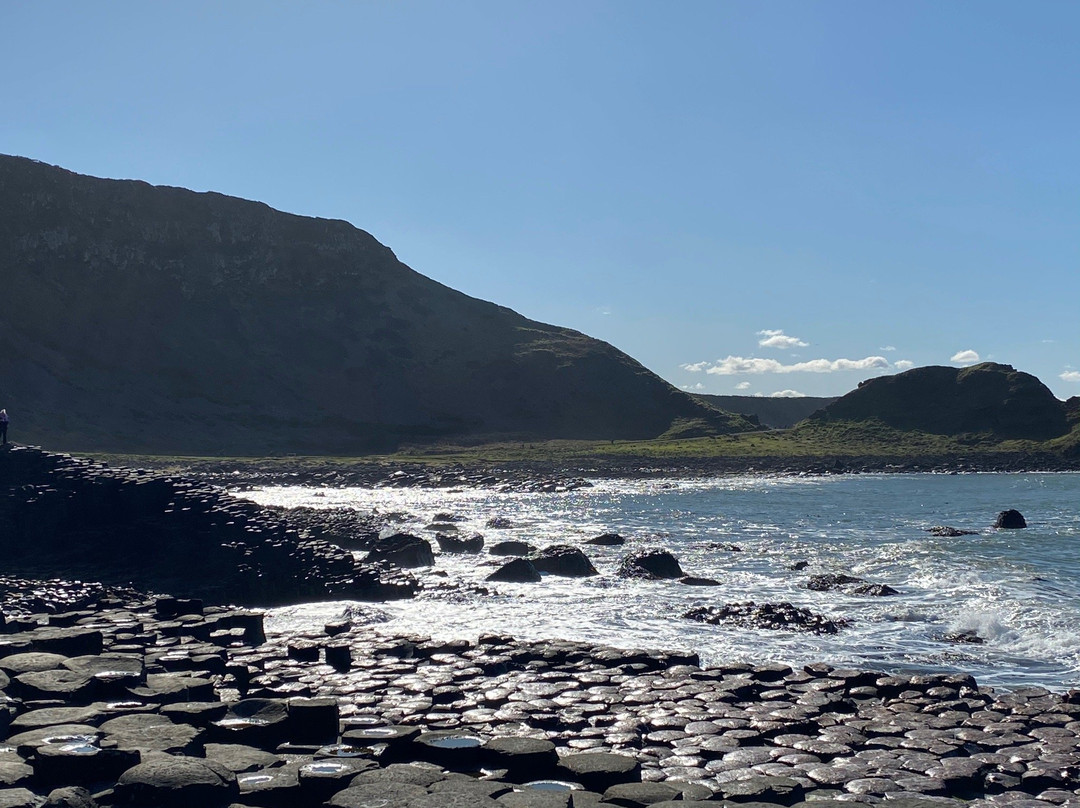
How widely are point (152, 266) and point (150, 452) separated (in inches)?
2224

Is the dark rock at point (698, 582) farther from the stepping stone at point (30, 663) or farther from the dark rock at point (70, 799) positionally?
the dark rock at point (70, 799)

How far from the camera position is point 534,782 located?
10125mm

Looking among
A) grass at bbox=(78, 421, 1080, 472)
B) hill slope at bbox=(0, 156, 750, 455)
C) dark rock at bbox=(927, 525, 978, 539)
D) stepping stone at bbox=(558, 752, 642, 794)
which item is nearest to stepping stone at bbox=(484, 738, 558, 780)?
stepping stone at bbox=(558, 752, 642, 794)

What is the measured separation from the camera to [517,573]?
2836 centimetres

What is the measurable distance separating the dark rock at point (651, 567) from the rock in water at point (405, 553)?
694cm

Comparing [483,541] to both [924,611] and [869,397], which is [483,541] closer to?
[924,611]

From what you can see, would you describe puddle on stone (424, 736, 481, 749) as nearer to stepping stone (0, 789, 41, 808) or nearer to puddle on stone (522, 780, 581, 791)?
puddle on stone (522, 780, 581, 791)

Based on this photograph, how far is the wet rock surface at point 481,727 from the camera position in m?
9.07

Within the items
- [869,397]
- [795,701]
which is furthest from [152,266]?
[795,701]

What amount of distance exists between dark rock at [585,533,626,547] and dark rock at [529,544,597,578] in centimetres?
731

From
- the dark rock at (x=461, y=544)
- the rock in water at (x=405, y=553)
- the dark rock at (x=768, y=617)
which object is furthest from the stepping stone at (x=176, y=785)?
the dark rock at (x=461, y=544)

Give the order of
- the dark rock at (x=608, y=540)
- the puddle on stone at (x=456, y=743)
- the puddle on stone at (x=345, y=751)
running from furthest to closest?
1. the dark rock at (x=608, y=540)
2. the puddle on stone at (x=456, y=743)
3. the puddle on stone at (x=345, y=751)

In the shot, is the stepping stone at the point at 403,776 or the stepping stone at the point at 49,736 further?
the stepping stone at the point at 49,736

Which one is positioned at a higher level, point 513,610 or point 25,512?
point 25,512
